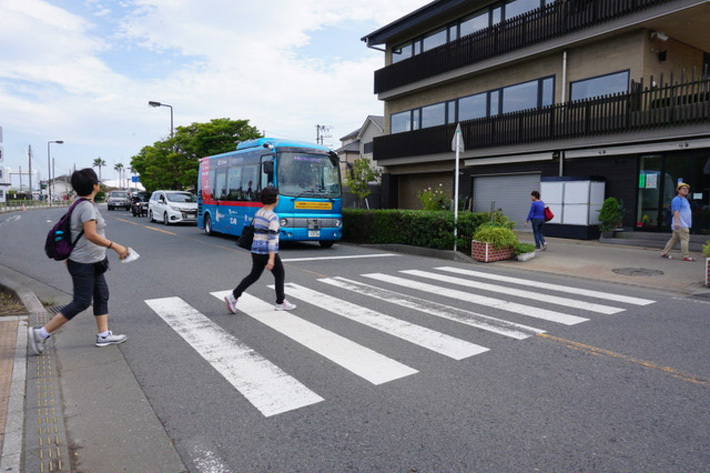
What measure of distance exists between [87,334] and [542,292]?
6.90 meters

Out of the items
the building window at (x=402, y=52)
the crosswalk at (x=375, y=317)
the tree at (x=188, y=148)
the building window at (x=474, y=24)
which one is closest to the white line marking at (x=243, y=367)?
the crosswalk at (x=375, y=317)

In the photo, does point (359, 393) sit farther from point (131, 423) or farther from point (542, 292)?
point (542, 292)

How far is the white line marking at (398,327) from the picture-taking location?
5.06 metres

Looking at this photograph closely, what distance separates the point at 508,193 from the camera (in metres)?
20.0

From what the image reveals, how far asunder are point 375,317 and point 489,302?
2.03 m

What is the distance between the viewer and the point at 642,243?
14.6 metres

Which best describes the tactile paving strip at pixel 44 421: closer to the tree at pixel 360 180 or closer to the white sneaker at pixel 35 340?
the white sneaker at pixel 35 340

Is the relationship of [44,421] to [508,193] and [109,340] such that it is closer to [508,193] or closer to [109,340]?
[109,340]

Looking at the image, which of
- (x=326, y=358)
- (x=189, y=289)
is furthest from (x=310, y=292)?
(x=326, y=358)

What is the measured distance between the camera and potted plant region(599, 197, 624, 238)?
15461 mm

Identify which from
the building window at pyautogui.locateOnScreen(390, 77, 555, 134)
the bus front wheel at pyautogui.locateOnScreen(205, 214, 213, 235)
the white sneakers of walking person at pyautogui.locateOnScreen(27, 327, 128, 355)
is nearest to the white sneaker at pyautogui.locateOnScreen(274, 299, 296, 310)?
the white sneakers of walking person at pyautogui.locateOnScreen(27, 327, 128, 355)

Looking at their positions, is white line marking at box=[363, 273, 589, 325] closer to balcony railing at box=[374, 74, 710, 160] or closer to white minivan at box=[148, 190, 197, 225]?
balcony railing at box=[374, 74, 710, 160]

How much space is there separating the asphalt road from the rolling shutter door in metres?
11.4

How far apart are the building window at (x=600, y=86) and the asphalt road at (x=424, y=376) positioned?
10.3 metres
